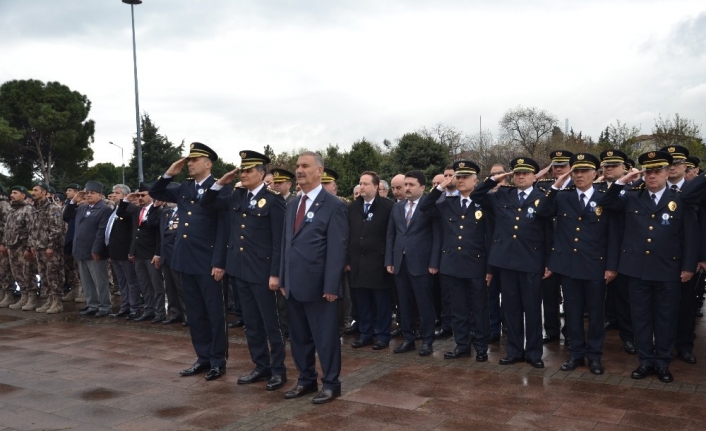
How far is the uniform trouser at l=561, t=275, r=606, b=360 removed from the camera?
6258 millimetres

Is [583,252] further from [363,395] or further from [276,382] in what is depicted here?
[276,382]

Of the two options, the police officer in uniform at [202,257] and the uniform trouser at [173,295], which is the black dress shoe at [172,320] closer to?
the uniform trouser at [173,295]

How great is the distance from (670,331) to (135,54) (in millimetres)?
23805

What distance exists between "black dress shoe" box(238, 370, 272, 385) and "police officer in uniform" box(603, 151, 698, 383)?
3.50 metres

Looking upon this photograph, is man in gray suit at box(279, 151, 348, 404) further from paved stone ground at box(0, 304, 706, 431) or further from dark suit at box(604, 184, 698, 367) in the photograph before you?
dark suit at box(604, 184, 698, 367)

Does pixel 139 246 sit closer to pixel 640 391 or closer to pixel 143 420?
pixel 143 420

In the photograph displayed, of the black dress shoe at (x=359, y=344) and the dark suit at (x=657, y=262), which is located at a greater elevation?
the dark suit at (x=657, y=262)

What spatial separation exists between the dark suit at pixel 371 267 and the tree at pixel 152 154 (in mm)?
33851

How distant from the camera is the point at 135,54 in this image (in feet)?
82.8

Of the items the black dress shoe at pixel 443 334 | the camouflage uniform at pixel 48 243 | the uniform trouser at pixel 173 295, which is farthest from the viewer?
the camouflage uniform at pixel 48 243

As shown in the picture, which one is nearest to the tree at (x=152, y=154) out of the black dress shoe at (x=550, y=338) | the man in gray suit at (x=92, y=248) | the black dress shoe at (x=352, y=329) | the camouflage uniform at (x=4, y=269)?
the camouflage uniform at (x=4, y=269)

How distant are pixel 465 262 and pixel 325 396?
2.34 meters

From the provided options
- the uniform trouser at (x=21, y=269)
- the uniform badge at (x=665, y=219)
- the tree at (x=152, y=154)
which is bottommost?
the uniform trouser at (x=21, y=269)

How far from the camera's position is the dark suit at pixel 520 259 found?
257 inches
